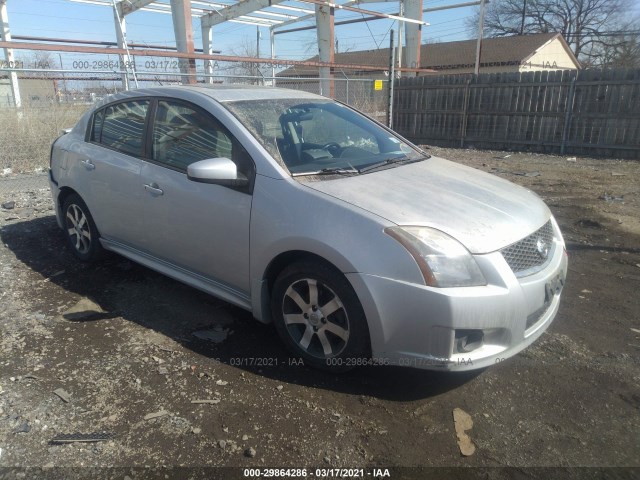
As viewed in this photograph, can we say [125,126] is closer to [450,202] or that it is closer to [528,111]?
[450,202]

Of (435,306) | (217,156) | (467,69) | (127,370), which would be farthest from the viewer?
(467,69)

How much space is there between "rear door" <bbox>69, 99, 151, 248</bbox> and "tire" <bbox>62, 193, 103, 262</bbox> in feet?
0.54

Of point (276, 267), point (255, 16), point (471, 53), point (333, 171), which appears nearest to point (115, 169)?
point (276, 267)

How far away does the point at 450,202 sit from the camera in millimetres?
2822

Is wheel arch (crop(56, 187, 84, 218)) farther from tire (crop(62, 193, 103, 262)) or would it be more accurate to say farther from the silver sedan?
the silver sedan

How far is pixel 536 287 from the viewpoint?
103 inches

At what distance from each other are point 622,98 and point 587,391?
11422 millimetres

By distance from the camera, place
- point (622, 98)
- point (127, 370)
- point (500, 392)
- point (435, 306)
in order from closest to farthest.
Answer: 1. point (435, 306)
2. point (500, 392)
3. point (127, 370)
4. point (622, 98)

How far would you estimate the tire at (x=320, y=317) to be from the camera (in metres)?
2.65

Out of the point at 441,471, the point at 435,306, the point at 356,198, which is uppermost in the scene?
the point at 356,198

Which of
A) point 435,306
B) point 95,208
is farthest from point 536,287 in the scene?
point 95,208

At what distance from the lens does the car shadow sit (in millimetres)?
2879

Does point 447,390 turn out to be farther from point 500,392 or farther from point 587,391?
point 587,391

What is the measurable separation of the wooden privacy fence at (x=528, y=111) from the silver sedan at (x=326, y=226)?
10319 mm
